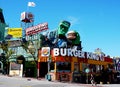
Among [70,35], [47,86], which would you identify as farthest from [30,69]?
[47,86]

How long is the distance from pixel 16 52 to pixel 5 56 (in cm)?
279

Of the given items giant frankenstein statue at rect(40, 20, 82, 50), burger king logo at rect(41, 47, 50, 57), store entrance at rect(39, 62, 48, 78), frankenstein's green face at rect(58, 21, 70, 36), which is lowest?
store entrance at rect(39, 62, 48, 78)

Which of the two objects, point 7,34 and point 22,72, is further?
point 7,34

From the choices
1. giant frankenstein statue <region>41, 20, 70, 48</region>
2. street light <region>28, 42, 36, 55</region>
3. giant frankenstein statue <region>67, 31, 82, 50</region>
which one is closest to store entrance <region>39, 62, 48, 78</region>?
street light <region>28, 42, 36, 55</region>

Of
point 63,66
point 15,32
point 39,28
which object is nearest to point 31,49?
point 39,28

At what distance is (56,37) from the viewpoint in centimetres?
6209

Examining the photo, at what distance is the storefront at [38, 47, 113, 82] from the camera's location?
5595 cm

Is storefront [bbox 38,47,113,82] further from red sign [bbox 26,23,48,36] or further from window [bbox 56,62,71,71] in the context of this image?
red sign [bbox 26,23,48,36]

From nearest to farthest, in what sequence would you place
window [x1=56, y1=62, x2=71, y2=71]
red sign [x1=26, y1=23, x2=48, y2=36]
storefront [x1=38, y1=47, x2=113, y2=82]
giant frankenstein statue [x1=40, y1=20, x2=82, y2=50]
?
1. storefront [x1=38, y1=47, x2=113, y2=82]
2. window [x1=56, y1=62, x2=71, y2=71]
3. giant frankenstein statue [x1=40, y1=20, x2=82, y2=50]
4. red sign [x1=26, y1=23, x2=48, y2=36]

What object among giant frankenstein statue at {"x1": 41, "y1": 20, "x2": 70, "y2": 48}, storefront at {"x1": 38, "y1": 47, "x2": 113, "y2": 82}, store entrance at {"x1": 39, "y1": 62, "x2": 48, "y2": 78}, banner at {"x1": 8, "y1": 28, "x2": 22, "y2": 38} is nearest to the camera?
storefront at {"x1": 38, "y1": 47, "x2": 113, "y2": 82}

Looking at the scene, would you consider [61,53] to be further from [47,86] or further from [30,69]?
[47,86]

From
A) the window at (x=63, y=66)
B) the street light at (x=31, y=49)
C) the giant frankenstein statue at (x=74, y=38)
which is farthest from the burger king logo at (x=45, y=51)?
the giant frankenstein statue at (x=74, y=38)

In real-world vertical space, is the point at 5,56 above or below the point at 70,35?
below

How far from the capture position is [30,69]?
2547 inches
